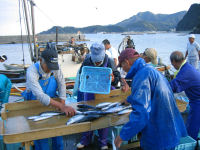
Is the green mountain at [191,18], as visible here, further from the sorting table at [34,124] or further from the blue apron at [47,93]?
the sorting table at [34,124]

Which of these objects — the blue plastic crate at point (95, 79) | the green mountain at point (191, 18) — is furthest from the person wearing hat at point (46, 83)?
the green mountain at point (191, 18)

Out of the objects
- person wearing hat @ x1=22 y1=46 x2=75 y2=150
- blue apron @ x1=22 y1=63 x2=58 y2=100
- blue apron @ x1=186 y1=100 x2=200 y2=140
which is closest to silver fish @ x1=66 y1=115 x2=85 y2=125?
person wearing hat @ x1=22 y1=46 x2=75 y2=150

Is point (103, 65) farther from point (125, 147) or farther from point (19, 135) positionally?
point (19, 135)

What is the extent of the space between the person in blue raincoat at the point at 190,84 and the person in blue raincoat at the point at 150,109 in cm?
127

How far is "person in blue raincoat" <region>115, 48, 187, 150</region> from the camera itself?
2.04 meters

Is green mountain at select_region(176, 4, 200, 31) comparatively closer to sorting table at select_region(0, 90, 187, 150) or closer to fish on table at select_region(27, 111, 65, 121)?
sorting table at select_region(0, 90, 187, 150)

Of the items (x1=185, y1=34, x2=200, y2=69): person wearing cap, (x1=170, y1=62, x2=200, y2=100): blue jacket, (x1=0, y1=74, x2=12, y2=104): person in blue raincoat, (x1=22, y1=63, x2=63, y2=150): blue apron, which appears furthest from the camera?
(x1=185, y1=34, x2=200, y2=69): person wearing cap

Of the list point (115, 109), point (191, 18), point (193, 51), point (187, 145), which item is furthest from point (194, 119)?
point (191, 18)

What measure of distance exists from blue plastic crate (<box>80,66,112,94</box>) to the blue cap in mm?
195

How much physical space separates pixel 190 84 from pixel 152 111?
1647 millimetres

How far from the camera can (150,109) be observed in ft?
6.91

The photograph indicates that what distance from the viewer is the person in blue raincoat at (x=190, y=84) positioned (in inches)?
136

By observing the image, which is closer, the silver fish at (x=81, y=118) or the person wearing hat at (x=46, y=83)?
the silver fish at (x=81, y=118)

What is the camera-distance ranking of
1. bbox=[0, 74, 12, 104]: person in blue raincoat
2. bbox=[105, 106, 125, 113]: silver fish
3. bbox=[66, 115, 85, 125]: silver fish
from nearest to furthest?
bbox=[66, 115, 85, 125]: silver fish
bbox=[105, 106, 125, 113]: silver fish
bbox=[0, 74, 12, 104]: person in blue raincoat
